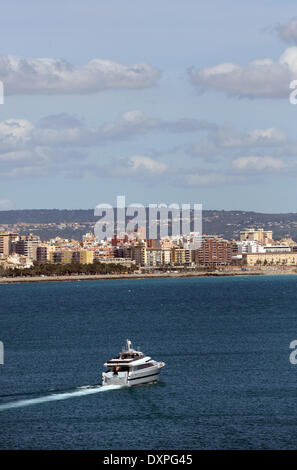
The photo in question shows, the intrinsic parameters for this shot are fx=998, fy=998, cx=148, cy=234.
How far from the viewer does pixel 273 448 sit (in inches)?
988

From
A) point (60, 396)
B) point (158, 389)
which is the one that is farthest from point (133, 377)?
point (60, 396)

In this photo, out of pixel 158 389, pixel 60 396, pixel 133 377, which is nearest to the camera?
pixel 60 396

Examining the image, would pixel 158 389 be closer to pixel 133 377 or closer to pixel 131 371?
pixel 133 377

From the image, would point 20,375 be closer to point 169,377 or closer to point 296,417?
point 169,377

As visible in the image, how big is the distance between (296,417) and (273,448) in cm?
352

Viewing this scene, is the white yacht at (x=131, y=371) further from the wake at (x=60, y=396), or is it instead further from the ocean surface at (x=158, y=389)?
the ocean surface at (x=158, y=389)

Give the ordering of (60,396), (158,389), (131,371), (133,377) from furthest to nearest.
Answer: (131,371), (133,377), (158,389), (60,396)

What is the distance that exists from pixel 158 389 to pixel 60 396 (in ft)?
11.8

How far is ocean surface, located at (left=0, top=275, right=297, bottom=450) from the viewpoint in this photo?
87.5 ft

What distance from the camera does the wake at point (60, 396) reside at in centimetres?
3075

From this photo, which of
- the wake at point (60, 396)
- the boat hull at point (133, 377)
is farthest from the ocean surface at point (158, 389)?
the boat hull at point (133, 377)

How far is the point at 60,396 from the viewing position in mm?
32094

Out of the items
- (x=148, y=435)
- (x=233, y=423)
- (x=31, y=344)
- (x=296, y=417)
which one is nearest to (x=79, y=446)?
(x=148, y=435)

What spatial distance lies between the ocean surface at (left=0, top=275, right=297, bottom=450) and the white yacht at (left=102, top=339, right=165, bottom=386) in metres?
0.50
